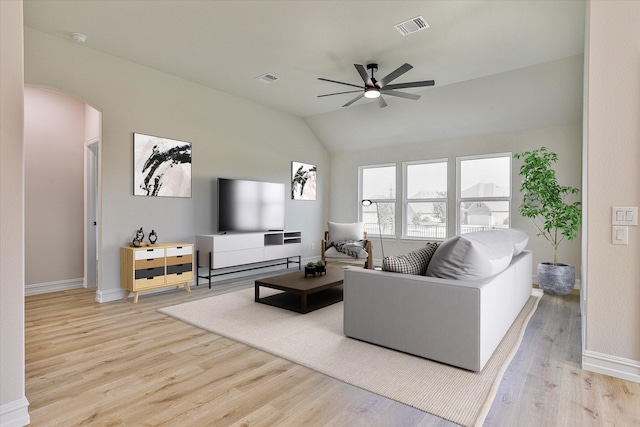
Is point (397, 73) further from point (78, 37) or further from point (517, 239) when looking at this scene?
point (78, 37)

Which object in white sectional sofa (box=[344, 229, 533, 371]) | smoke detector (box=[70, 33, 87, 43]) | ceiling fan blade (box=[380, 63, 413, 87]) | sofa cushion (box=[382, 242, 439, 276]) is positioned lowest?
white sectional sofa (box=[344, 229, 533, 371])

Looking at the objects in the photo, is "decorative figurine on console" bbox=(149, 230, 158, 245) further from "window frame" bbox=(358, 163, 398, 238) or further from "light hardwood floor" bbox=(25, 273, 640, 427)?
"window frame" bbox=(358, 163, 398, 238)

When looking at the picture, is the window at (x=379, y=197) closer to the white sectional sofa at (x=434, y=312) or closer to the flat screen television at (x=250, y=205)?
the flat screen television at (x=250, y=205)

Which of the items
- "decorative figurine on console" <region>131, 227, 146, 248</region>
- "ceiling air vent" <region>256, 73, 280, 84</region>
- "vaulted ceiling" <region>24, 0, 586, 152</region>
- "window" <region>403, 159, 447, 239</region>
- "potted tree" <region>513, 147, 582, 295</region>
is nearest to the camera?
"vaulted ceiling" <region>24, 0, 586, 152</region>

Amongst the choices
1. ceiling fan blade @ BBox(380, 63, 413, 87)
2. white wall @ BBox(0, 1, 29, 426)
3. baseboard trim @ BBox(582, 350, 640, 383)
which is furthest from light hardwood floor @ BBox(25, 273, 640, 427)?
ceiling fan blade @ BBox(380, 63, 413, 87)

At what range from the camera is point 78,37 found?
12.2 feet

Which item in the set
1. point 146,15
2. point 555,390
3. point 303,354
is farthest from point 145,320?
point 555,390

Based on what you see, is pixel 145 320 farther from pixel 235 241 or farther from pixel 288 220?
pixel 288 220

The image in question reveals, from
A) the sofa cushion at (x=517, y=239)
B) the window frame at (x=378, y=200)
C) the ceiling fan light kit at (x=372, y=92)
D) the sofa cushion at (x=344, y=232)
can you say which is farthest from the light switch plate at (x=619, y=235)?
the window frame at (x=378, y=200)

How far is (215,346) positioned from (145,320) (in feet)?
3.63

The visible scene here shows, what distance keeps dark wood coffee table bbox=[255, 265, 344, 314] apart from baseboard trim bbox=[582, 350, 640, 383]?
7.31ft

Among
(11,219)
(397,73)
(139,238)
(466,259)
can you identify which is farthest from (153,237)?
(466,259)

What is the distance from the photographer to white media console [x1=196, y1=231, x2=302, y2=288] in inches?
193

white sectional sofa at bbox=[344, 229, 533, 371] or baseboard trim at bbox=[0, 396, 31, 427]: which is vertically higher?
white sectional sofa at bbox=[344, 229, 533, 371]
